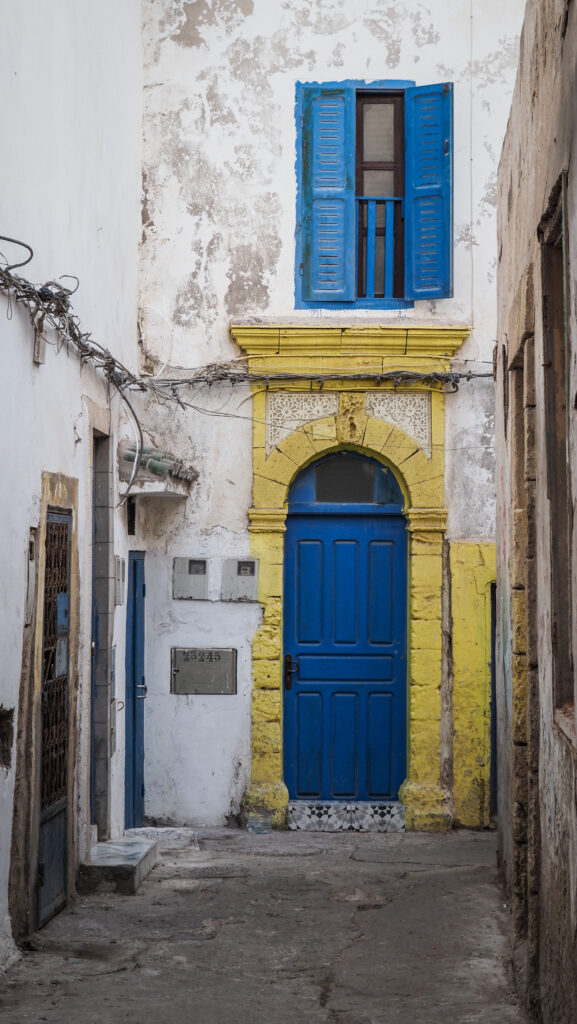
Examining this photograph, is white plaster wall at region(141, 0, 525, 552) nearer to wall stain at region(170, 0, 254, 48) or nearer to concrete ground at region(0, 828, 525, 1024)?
wall stain at region(170, 0, 254, 48)

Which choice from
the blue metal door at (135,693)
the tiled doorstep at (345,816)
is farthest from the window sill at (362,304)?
the tiled doorstep at (345,816)

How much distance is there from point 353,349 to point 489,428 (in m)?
1.28

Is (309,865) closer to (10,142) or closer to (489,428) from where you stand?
(489,428)

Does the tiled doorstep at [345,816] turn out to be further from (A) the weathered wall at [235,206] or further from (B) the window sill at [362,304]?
(B) the window sill at [362,304]

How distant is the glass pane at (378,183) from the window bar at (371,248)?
4.5 inches

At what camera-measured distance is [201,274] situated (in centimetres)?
991

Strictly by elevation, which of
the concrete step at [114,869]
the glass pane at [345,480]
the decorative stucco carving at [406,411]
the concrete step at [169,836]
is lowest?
the concrete step at [169,836]

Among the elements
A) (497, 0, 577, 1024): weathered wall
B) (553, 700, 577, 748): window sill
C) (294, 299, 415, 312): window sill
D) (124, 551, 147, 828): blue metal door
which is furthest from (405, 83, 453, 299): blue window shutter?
(553, 700, 577, 748): window sill

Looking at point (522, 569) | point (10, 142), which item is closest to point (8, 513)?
point (10, 142)

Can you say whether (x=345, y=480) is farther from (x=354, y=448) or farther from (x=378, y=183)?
(x=378, y=183)

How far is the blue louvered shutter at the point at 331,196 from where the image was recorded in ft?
32.1

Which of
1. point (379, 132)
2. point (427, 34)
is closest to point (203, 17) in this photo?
point (379, 132)

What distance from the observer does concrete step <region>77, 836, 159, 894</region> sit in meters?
7.26

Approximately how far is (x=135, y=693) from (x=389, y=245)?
4173 mm
